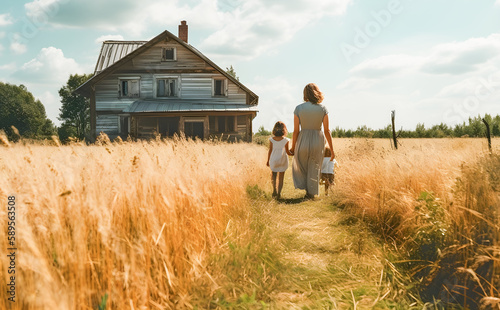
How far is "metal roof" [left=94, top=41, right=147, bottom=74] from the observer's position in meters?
28.2

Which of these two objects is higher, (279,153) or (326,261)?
(279,153)

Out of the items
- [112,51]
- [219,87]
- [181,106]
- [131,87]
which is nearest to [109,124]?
[131,87]

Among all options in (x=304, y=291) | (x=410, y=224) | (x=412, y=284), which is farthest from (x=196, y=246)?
(x=410, y=224)

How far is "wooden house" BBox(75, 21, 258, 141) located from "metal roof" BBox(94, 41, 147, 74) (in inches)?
140

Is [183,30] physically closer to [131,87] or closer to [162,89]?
[162,89]

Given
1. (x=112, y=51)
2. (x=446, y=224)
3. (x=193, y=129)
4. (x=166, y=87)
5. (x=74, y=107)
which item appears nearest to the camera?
(x=446, y=224)

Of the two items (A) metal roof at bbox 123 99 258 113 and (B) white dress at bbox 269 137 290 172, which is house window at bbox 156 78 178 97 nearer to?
(A) metal roof at bbox 123 99 258 113

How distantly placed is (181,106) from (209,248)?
70.6 ft

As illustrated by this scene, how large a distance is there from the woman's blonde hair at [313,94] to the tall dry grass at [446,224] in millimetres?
1852

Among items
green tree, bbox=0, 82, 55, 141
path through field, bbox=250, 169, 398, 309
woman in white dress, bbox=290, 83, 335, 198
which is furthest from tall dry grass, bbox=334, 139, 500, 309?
green tree, bbox=0, 82, 55, 141

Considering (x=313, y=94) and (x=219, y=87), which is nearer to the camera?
(x=313, y=94)

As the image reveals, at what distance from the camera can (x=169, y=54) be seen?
2534cm

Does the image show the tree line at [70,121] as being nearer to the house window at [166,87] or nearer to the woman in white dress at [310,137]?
the house window at [166,87]

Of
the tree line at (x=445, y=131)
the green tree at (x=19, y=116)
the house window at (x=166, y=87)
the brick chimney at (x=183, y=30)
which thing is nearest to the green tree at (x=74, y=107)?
the green tree at (x=19, y=116)
